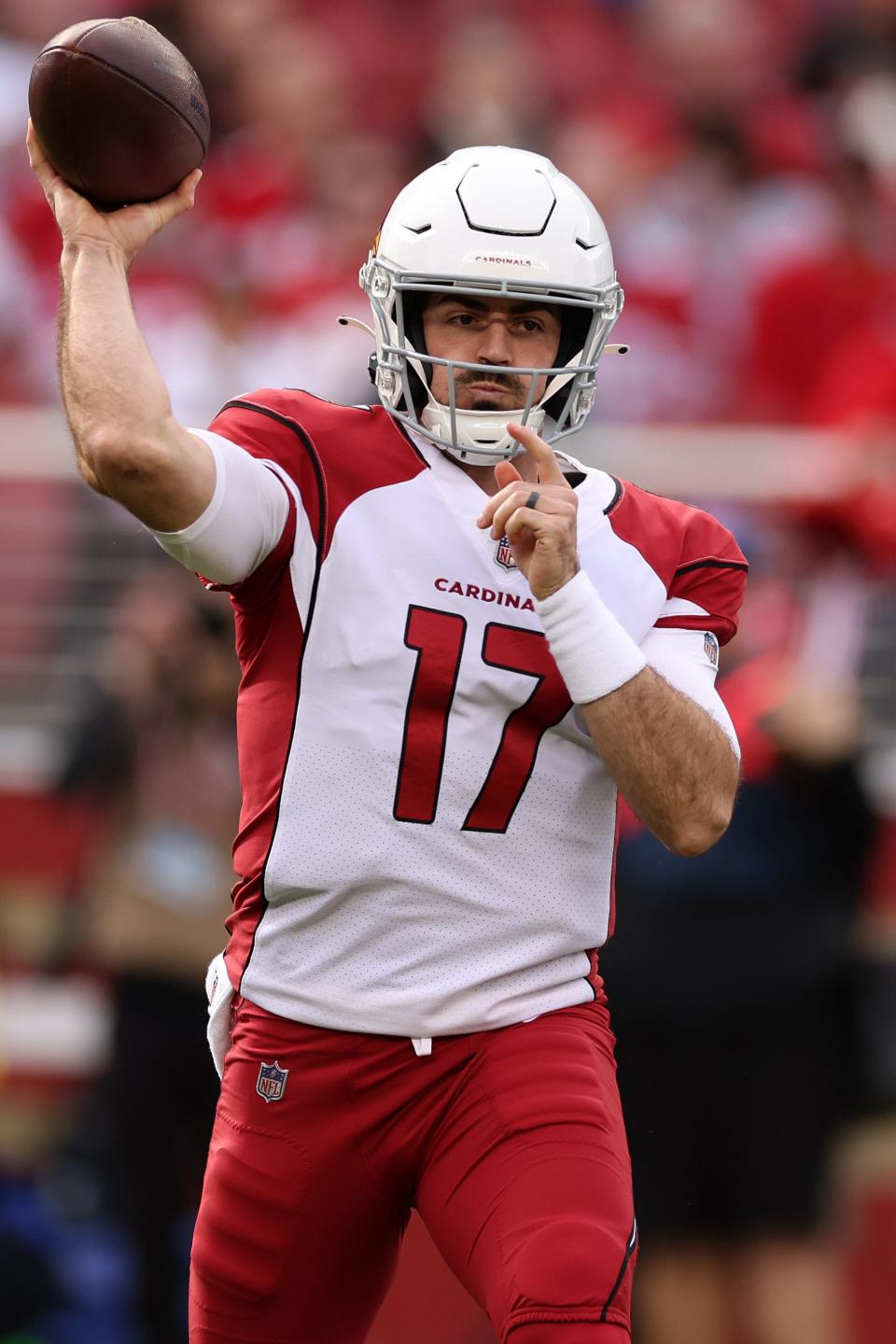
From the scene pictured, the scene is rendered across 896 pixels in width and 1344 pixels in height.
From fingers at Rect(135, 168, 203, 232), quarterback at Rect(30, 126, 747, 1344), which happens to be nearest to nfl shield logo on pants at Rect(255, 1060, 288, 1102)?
quarterback at Rect(30, 126, 747, 1344)

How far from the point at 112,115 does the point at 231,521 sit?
0.66 m

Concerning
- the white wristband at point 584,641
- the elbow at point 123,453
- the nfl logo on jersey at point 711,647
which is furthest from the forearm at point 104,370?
the nfl logo on jersey at point 711,647

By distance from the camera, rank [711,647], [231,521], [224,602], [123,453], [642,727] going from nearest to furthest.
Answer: [123,453] < [231,521] < [642,727] < [711,647] < [224,602]

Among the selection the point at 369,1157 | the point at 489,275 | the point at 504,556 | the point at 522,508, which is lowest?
Result: the point at 369,1157

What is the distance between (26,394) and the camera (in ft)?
25.0

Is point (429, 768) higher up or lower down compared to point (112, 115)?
lower down

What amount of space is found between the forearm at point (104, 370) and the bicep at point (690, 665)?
844 mm

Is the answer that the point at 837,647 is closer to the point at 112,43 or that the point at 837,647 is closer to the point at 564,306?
the point at 564,306

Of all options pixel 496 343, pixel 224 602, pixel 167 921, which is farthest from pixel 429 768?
pixel 167 921

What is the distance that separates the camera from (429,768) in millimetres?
3082

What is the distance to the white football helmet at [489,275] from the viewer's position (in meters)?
3.16

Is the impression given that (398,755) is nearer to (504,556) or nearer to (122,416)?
(504,556)

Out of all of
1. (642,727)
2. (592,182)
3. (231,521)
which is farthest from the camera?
(592,182)

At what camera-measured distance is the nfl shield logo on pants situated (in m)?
3.13
